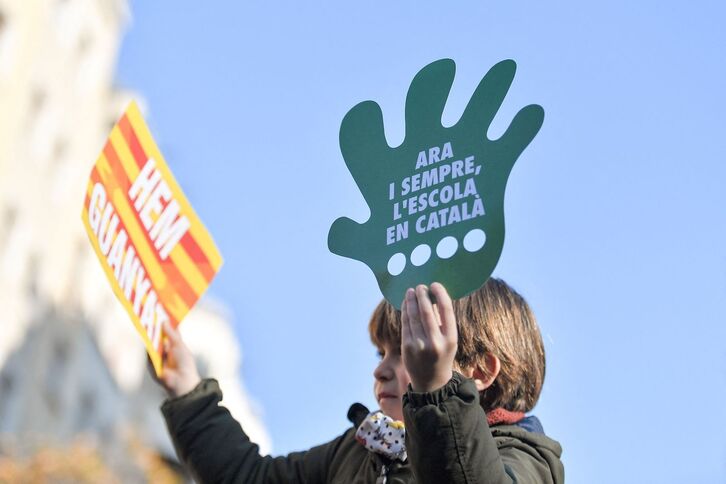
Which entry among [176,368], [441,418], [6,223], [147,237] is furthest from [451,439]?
[6,223]

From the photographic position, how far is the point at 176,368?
2.66 m

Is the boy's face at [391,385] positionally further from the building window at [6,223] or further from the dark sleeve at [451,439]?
the building window at [6,223]

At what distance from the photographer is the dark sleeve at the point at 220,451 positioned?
8.43ft

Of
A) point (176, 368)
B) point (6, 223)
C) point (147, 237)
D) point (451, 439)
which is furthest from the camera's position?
point (6, 223)

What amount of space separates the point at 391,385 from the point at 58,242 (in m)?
19.6

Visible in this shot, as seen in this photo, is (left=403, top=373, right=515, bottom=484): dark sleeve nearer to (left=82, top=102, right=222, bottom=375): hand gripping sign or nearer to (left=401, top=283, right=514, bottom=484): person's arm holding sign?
(left=401, top=283, right=514, bottom=484): person's arm holding sign

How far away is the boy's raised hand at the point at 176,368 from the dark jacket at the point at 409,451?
2 cm

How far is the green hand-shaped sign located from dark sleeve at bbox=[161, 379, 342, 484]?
0.48 meters

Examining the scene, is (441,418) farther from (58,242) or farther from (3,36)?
(58,242)

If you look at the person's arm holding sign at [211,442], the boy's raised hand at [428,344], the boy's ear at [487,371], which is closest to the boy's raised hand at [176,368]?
the person's arm holding sign at [211,442]

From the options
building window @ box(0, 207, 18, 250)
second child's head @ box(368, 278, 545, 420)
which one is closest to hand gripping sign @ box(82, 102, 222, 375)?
second child's head @ box(368, 278, 545, 420)

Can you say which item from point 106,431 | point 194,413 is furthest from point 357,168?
point 106,431

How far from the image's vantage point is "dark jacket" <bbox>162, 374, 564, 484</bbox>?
1.94 m

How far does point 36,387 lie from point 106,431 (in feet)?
9.40
